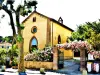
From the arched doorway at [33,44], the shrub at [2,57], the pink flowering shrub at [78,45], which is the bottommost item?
the shrub at [2,57]

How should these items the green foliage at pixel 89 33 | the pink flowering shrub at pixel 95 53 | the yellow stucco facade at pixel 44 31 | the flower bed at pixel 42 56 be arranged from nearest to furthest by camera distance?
the pink flowering shrub at pixel 95 53 < the green foliage at pixel 89 33 < the flower bed at pixel 42 56 < the yellow stucco facade at pixel 44 31

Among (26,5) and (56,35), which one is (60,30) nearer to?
(56,35)

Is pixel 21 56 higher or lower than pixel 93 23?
lower

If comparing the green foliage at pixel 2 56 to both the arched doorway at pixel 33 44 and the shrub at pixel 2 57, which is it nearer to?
the shrub at pixel 2 57

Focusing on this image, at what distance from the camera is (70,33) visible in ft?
141

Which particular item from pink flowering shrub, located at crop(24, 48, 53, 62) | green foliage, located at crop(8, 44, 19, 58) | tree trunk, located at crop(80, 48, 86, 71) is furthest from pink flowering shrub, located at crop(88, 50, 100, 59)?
green foliage, located at crop(8, 44, 19, 58)

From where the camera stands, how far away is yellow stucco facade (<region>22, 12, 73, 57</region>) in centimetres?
3622

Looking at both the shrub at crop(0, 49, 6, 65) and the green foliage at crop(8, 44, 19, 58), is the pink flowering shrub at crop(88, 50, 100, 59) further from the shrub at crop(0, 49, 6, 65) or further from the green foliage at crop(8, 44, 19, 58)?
the shrub at crop(0, 49, 6, 65)

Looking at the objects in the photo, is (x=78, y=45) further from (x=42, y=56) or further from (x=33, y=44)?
(x=33, y=44)

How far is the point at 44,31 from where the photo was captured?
120 feet

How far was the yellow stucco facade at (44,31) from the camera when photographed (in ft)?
119

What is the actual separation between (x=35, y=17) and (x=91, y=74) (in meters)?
18.4

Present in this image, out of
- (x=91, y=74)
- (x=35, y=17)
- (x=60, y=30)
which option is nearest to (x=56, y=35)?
(x=60, y=30)

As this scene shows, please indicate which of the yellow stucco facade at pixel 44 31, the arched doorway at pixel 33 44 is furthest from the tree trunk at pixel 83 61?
the arched doorway at pixel 33 44
